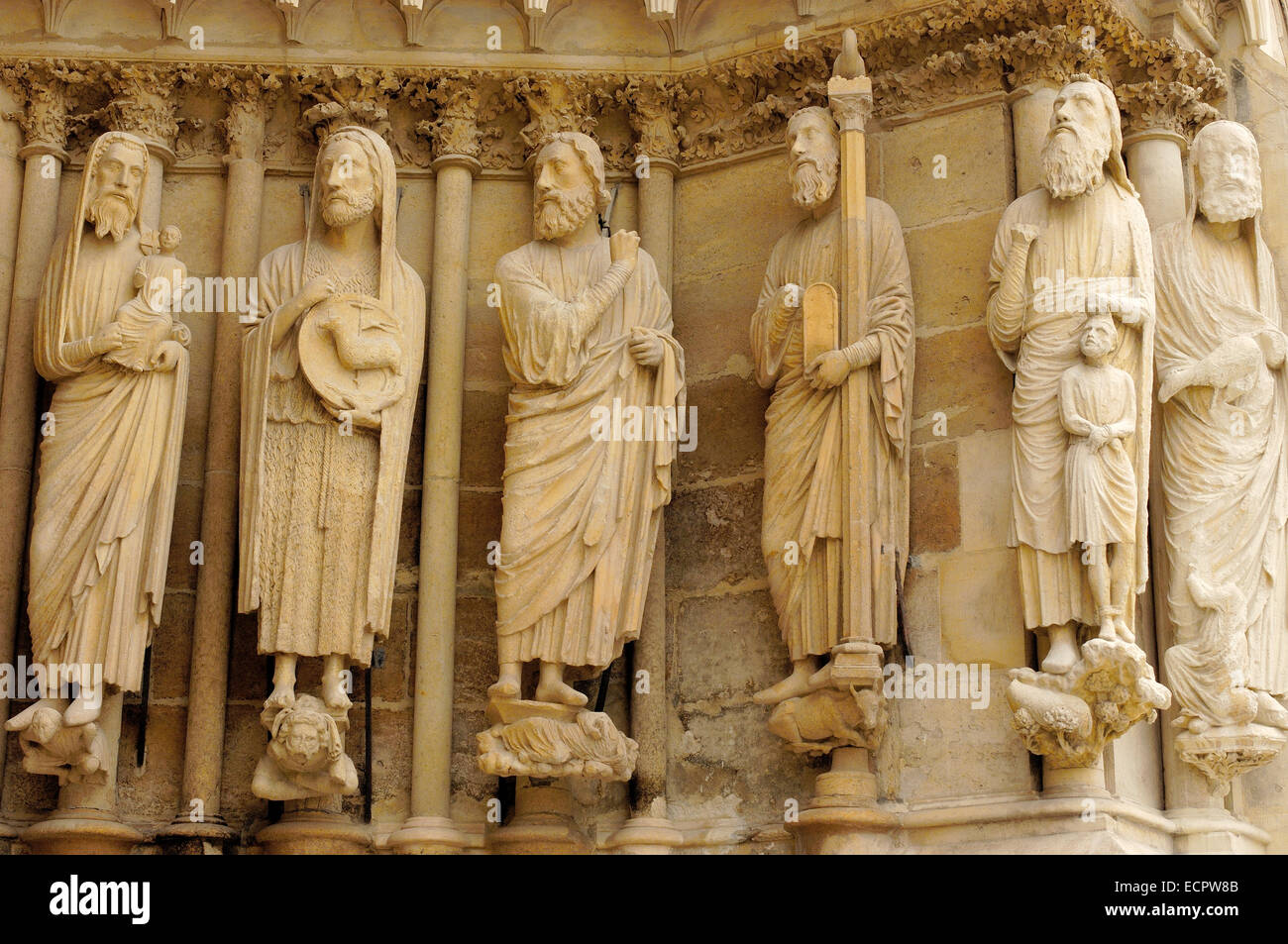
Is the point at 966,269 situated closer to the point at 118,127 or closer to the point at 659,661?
the point at 659,661

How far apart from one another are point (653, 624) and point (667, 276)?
5.54 ft

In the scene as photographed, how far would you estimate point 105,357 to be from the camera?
9.61m

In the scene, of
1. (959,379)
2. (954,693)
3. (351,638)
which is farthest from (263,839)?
(959,379)

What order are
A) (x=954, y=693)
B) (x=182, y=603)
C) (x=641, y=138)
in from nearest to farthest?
(x=954, y=693), (x=182, y=603), (x=641, y=138)

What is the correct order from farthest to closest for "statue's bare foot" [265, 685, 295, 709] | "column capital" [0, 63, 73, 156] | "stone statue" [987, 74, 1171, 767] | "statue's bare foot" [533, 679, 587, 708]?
1. "column capital" [0, 63, 73, 156]
2. "statue's bare foot" [533, 679, 587, 708]
3. "statue's bare foot" [265, 685, 295, 709]
4. "stone statue" [987, 74, 1171, 767]

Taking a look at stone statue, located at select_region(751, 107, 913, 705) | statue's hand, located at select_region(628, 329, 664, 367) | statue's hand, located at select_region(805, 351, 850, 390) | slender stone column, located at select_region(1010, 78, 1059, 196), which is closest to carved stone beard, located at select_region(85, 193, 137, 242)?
statue's hand, located at select_region(628, 329, 664, 367)

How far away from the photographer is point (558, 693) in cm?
939

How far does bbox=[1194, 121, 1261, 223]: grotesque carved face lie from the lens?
9.66 metres

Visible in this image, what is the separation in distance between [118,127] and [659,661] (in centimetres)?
359

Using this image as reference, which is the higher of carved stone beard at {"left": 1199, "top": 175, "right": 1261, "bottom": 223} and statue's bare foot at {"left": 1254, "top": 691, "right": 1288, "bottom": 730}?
carved stone beard at {"left": 1199, "top": 175, "right": 1261, "bottom": 223}

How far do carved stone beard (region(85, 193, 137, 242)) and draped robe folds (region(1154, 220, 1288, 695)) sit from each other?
457 cm

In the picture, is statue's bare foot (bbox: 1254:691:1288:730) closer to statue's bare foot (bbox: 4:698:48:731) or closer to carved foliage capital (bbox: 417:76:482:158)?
carved foliage capital (bbox: 417:76:482:158)

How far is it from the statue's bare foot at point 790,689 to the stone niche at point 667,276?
0.33 meters

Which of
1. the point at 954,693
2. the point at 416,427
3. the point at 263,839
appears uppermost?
the point at 416,427
